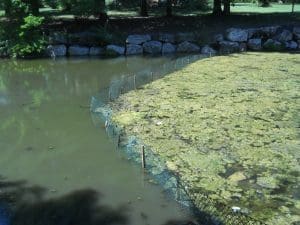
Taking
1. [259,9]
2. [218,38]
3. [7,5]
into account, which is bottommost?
[218,38]

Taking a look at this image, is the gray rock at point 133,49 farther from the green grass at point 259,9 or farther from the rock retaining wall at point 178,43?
the green grass at point 259,9

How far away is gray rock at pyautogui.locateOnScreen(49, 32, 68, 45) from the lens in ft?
67.3

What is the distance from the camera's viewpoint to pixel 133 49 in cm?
2048

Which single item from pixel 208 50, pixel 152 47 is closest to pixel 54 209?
pixel 152 47

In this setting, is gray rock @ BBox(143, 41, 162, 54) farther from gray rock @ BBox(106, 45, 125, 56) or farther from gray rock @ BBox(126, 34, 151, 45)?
gray rock @ BBox(106, 45, 125, 56)

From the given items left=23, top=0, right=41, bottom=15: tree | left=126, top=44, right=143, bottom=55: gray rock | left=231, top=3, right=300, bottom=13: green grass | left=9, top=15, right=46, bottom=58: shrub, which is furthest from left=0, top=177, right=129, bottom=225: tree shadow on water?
left=231, top=3, right=300, bottom=13: green grass

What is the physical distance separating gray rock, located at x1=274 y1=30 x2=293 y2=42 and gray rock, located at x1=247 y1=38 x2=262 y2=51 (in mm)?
849

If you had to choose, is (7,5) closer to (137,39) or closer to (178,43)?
(137,39)

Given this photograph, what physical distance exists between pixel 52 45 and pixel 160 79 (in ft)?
23.0

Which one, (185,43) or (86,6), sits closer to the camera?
(86,6)

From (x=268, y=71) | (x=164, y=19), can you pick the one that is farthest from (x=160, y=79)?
(x=164, y=19)

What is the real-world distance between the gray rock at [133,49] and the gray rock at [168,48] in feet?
3.28

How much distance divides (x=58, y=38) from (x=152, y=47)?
13.4 ft

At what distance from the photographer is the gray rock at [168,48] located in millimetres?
20656
